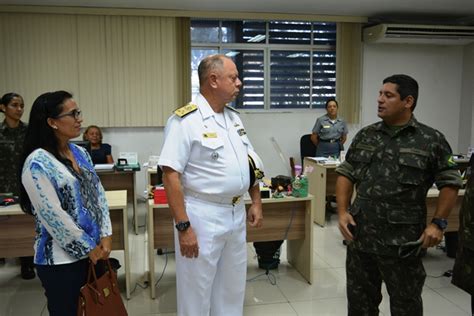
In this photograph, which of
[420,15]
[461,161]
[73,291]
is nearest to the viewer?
[73,291]

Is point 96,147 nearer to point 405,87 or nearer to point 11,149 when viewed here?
point 11,149

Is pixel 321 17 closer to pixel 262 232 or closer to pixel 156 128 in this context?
pixel 156 128

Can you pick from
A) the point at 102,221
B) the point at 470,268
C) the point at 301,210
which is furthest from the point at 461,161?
the point at 102,221

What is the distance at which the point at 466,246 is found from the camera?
1.96 metres

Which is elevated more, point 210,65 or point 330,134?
point 210,65

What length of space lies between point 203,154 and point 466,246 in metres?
1.27

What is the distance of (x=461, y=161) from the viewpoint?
5430 millimetres

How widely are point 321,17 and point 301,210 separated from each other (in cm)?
390

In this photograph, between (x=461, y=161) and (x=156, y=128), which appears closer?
(x=461, y=161)

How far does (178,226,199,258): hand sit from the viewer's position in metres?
1.81

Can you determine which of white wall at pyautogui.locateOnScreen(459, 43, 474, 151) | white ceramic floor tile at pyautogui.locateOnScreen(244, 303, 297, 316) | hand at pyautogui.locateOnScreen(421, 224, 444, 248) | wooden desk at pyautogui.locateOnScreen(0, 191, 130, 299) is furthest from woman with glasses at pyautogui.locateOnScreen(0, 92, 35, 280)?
white wall at pyautogui.locateOnScreen(459, 43, 474, 151)

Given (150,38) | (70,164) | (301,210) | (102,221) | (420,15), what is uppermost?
(420,15)

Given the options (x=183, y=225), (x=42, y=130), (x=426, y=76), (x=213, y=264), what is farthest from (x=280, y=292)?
(x=426, y=76)

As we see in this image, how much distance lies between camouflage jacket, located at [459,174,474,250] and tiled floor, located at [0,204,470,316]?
1131 millimetres
